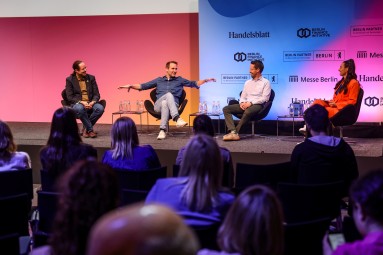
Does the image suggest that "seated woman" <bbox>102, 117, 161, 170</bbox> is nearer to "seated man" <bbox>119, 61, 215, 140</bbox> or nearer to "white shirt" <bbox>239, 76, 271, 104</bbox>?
"seated man" <bbox>119, 61, 215, 140</bbox>

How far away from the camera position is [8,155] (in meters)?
4.28

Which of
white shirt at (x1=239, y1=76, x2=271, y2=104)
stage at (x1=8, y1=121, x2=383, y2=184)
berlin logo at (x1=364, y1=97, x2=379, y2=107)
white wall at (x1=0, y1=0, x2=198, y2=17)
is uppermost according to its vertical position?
white wall at (x1=0, y1=0, x2=198, y2=17)

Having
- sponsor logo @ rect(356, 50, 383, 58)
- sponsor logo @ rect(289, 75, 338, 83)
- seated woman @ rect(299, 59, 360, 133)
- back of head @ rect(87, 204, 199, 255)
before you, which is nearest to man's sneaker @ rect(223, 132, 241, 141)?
seated woman @ rect(299, 59, 360, 133)

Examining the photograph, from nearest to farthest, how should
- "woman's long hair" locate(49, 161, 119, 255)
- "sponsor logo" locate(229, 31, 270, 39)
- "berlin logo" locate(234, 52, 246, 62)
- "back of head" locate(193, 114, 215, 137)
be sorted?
1. "woman's long hair" locate(49, 161, 119, 255)
2. "back of head" locate(193, 114, 215, 137)
3. "sponsor logo" locate(229, 31, 270, 39)
4. "berlin logo" locate(234, 52, 246, 62)

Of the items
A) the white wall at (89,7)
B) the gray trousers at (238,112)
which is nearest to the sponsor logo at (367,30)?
the gray trousers at (238,112)

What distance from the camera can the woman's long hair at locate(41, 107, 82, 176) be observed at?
4.12m

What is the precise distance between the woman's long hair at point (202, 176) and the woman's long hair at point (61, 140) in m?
1.53

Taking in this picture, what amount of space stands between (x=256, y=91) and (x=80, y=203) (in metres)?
6.74

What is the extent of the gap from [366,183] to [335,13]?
6.98m

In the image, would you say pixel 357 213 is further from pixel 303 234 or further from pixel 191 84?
pixel 191 84

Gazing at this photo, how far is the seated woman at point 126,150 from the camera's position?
4.33 meters

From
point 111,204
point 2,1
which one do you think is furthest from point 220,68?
point 111,204

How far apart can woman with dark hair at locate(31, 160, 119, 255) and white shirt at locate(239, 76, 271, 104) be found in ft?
20.9

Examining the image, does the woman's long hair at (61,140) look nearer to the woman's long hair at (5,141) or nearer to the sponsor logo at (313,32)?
the woman's long hair at (5,141)
